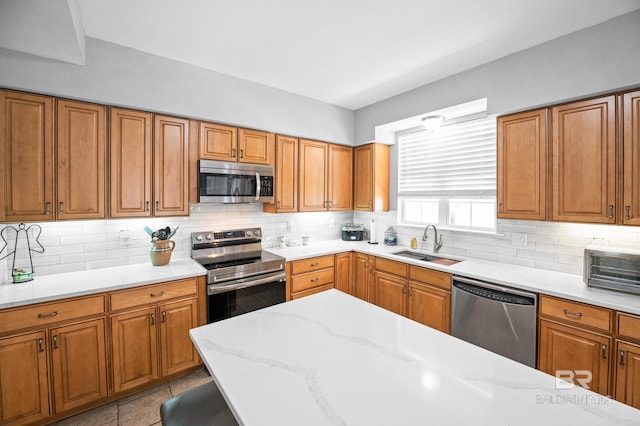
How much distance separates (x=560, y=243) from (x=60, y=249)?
431cm

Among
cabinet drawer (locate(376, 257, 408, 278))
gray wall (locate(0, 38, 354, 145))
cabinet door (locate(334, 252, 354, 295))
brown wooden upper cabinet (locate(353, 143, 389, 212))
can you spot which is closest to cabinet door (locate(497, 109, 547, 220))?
cabinet drawer (locate(376, 257, 408, 278))

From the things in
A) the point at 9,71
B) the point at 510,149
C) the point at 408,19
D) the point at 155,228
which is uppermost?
the point at 408,19

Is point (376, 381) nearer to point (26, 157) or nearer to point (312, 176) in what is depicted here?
point (26, 157)

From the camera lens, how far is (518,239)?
9.16 ft

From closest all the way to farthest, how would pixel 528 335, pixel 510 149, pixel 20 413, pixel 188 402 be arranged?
pixel 188 402
pixel 20 413
pixel 528 335
pixel 510 149

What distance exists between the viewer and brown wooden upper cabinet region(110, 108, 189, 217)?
8.06ft

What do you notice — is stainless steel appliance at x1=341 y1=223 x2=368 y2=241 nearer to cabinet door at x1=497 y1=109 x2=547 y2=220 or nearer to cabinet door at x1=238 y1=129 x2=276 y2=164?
cabinet door at x1=238 y1=129 x2=276 y2=164

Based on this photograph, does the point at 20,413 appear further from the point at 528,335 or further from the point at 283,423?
the point at 528,335

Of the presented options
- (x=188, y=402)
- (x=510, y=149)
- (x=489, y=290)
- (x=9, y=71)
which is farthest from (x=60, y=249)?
(x=510, y=149)

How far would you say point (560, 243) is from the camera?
A: 254 centimetres

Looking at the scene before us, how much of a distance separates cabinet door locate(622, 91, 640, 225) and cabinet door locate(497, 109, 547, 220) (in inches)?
18.1

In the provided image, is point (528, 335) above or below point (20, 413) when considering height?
above

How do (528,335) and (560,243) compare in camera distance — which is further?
(560,243)

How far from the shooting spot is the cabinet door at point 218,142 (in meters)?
2.87
